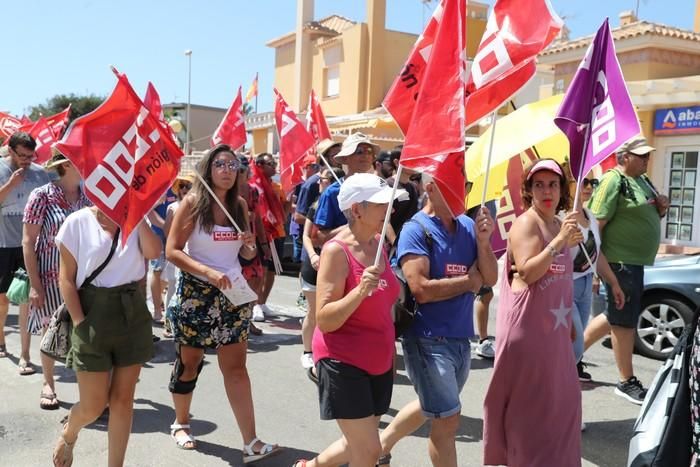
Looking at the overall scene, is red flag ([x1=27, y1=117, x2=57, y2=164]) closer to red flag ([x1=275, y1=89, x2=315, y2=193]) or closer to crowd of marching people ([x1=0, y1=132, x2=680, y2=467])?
red flag ([x1=275, y1=89, x2=315, y2=193])

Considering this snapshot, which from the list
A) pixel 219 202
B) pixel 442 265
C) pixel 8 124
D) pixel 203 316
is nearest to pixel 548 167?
pixel 442 265

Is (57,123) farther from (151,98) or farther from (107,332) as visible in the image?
(107,332)

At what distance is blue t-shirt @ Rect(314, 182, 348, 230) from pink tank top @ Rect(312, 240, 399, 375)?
6.96 ft

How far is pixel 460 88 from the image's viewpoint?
3.34 metres

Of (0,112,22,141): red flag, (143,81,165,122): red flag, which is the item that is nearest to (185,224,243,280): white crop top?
(143,81,165,122): red flag

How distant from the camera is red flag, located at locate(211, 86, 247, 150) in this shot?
7446 mm

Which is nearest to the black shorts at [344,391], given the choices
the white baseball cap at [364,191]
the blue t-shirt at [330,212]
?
the white baseball cap at [364,191]

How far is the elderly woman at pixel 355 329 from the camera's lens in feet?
10.6

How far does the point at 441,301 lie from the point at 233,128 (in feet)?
14.8

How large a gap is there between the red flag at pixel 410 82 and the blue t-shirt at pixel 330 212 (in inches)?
68.3

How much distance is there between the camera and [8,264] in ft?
21.0

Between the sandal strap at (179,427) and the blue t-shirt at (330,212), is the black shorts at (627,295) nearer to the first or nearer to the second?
the blue t-shirt at (330,212)

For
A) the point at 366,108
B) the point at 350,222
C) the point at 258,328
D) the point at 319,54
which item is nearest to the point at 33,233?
the point at 350,222

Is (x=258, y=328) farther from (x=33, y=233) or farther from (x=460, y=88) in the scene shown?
(x=460, y=88)
